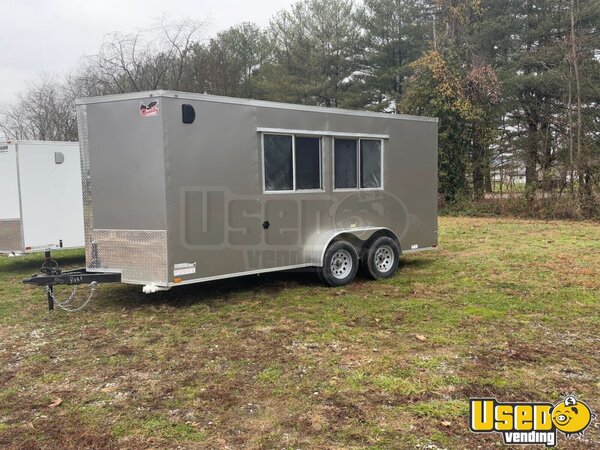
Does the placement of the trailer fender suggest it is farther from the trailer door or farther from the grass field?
the trailer door

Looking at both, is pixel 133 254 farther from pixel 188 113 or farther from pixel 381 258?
pixel 381 258

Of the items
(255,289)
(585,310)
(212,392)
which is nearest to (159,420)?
A: (212,392)

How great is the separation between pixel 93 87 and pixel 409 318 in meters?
26.8

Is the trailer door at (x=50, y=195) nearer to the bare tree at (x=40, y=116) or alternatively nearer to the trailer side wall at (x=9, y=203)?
the trailer side wall at (x=9, y=203)

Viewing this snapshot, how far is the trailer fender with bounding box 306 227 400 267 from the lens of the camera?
761cm

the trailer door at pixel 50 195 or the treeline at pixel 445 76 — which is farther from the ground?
the treeline at pixel 445 76

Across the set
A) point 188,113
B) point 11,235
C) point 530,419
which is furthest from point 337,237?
point 11,235

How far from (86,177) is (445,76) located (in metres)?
16.6

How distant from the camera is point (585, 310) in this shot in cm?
622

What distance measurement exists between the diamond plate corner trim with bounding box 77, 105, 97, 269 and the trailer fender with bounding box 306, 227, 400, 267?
2.99 meters

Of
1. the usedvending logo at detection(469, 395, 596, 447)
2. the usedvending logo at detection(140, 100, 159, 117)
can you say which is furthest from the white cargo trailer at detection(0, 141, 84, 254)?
the usedvending logo at detection(469, 395, 596, 447)

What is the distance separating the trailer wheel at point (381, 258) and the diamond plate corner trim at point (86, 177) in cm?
407

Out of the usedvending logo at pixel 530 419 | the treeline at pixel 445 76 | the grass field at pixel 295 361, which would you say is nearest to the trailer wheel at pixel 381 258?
the grass field at pixel 295 361

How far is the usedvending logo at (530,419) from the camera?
333 centimetres
